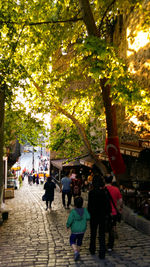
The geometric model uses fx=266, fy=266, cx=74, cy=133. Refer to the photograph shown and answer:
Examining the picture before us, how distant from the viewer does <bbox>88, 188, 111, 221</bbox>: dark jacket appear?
5.54 m

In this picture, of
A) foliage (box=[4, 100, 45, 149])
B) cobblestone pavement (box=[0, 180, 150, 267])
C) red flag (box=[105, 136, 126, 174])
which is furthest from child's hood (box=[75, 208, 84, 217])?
foliage (box=[4, 100, 45, 149])

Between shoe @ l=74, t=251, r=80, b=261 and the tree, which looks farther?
the tree

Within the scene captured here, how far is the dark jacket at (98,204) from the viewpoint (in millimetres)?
5539

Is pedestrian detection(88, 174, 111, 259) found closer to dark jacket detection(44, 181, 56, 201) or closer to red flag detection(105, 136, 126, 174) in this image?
red flag detection(105, 136, 126, 174)

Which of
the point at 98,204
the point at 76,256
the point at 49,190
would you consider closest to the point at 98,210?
the point at 98,204

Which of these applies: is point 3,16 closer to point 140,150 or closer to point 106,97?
point 106,97

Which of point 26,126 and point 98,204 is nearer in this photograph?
point 98,204

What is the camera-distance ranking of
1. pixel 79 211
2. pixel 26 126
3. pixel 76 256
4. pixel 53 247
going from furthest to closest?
1. pixel 26 126
2. pixel 53 247
3. pixel 79 211
4. pixel 76 256

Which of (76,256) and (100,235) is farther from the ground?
(100,235)

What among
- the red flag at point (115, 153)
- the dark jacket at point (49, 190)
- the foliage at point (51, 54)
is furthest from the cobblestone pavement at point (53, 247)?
the foliage at point (51, 54)

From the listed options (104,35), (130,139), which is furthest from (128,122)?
(104,35)

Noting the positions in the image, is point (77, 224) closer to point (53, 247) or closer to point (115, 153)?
point (53, 247)

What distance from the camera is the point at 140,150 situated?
33.1 ft

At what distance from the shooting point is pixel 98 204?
18.3 feet
